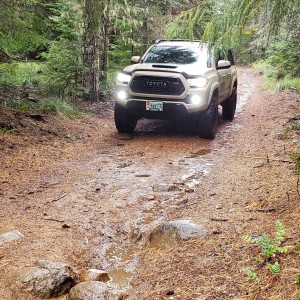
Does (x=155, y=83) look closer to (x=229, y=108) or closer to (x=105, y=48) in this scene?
(x=229, y=108)

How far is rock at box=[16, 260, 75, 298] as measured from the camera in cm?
300

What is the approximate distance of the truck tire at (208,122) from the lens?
8180 millimetres

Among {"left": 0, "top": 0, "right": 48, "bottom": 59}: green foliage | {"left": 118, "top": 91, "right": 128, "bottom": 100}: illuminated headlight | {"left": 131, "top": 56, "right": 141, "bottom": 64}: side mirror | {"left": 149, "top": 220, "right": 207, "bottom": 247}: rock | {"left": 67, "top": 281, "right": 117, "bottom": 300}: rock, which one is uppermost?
{"left": 0, "top": 0, "right": 48, "bottom": 59}: green foliage

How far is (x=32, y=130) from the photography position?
8.13 m

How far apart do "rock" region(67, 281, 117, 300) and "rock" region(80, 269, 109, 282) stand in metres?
0.21

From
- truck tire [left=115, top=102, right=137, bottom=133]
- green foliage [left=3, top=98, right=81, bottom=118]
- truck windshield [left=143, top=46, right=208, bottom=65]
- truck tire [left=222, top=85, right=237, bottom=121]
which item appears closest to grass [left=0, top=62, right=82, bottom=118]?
green foliage [left=3, top=98, right=81, bottom=118]

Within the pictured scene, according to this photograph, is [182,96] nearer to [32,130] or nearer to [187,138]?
[187,138]

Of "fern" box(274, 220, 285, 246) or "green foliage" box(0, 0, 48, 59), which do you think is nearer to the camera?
"fern" box(274, 220, 285, 246)

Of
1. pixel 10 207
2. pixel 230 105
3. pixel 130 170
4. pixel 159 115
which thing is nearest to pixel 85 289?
pixel 10 207

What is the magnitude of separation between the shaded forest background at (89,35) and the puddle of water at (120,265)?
3.51 m

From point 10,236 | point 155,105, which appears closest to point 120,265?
point 10,236

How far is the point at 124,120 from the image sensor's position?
8.69 m

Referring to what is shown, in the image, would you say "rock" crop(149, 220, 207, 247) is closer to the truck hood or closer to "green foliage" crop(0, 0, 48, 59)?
the truck hood

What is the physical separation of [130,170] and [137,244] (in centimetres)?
249
